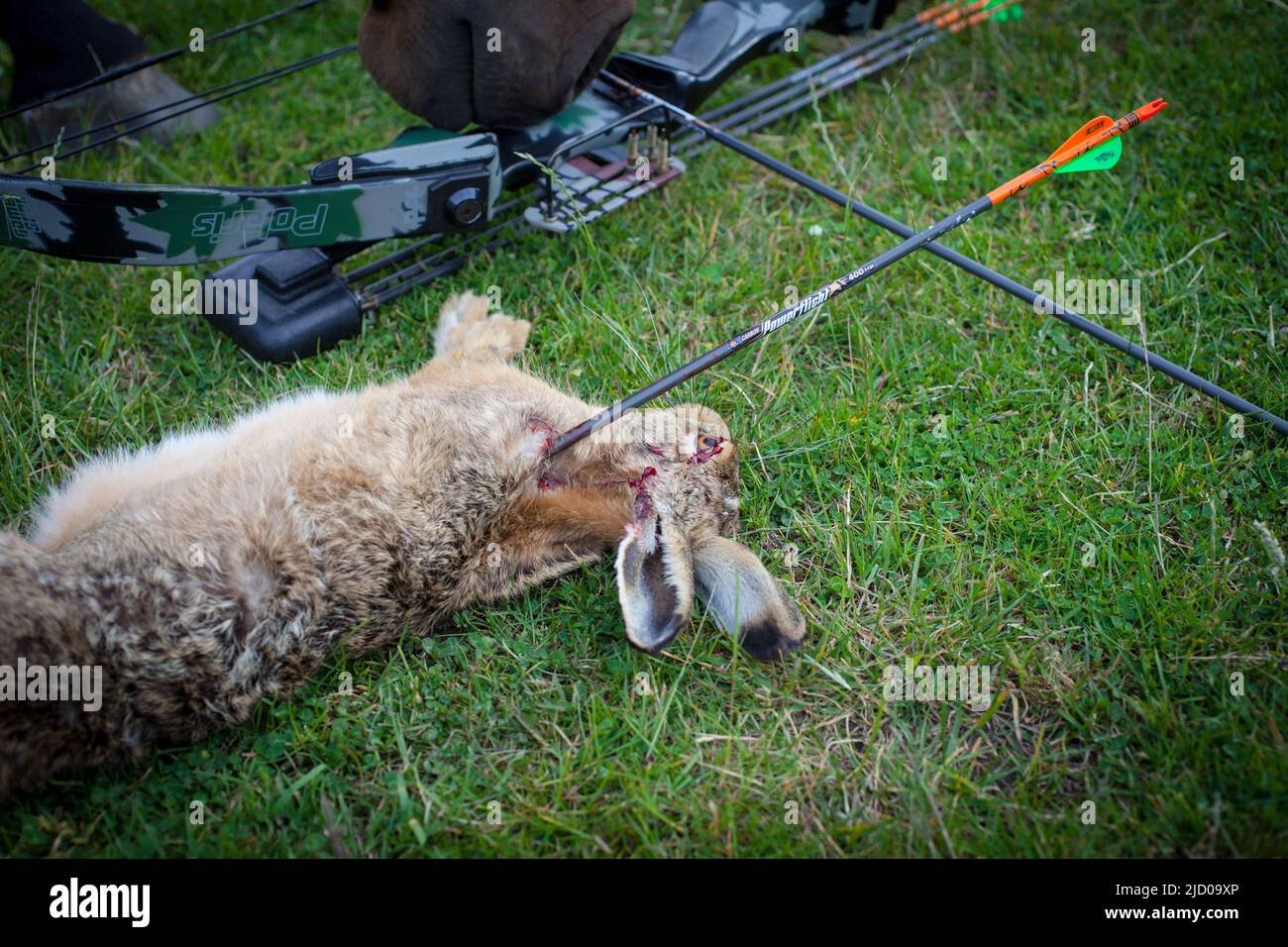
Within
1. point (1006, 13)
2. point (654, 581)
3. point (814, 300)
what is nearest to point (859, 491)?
point (814, 300)

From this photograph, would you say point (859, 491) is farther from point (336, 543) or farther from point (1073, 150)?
point (336, 543)

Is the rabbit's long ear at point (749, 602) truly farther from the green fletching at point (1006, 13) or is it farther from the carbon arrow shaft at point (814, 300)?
the green fletching at point (1006, 13)

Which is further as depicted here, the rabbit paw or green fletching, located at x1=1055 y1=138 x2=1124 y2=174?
the rabbit paw

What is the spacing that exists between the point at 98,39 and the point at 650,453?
3587 millimetres

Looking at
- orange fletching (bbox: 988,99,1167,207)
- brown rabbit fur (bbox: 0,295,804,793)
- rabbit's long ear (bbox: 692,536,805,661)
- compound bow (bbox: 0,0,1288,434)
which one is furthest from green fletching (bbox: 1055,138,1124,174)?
rabbit's long ear (bbox: 692,536,805,661)

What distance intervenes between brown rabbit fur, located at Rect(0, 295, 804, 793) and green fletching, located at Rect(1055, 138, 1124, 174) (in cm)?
169

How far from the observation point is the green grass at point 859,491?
2822 mm

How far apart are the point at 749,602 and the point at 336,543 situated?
1.30 meters

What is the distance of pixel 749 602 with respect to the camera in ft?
10.1

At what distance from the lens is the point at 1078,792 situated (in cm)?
287

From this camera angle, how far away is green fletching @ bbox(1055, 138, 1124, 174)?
12.3 ft

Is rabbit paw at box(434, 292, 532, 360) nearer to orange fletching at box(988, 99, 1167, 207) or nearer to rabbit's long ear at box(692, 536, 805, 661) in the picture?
rabbit's long ear at box(692, 536, 805, 661)

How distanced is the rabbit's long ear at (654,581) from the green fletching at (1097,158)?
6.91 feet

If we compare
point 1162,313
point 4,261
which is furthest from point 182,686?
point 1162,313
